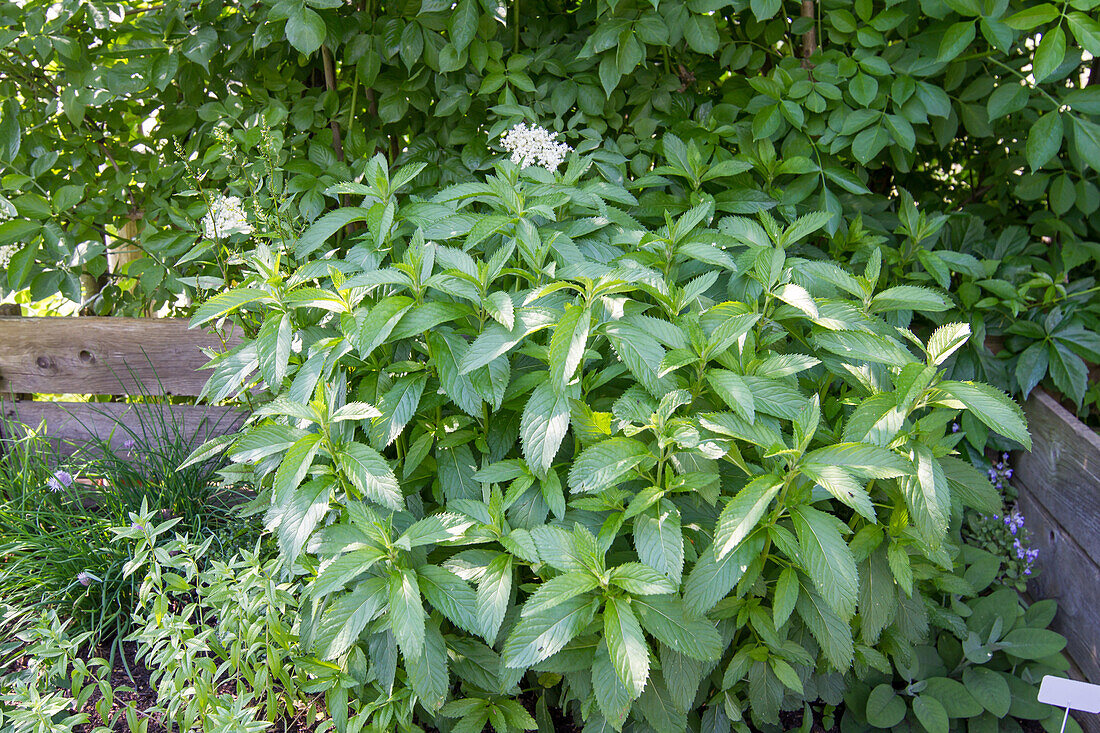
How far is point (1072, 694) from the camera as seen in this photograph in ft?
4.14

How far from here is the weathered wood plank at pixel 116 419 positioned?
105 inches

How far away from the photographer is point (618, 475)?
A: 1198mm

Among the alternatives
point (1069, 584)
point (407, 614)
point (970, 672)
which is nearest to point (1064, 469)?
point (1069, 584)

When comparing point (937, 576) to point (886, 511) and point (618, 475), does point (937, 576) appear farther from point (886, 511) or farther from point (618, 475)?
point (618, 475)

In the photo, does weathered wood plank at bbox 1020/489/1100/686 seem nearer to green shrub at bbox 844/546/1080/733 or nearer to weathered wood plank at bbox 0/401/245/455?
green shrub at bbox 844/546/1080/733

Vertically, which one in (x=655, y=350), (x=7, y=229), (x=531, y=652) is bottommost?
(x=531, y=652)

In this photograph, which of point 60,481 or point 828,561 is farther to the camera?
point 60,481

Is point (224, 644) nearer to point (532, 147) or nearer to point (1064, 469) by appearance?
point (532, 147)

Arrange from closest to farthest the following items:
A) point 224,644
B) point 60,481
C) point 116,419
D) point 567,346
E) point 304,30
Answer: point 567,346, point 224,644, point 304,30, point 60,481, point 116,419

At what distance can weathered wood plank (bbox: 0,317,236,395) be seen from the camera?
272 cm

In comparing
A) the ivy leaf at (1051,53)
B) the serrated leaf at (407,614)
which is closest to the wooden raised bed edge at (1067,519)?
the ivy leaf at (1051,53)

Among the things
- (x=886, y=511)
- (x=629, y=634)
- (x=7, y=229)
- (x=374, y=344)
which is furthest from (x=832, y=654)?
(x=7, y=229)

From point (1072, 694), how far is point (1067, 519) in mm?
1049

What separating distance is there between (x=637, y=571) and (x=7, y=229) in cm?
224
